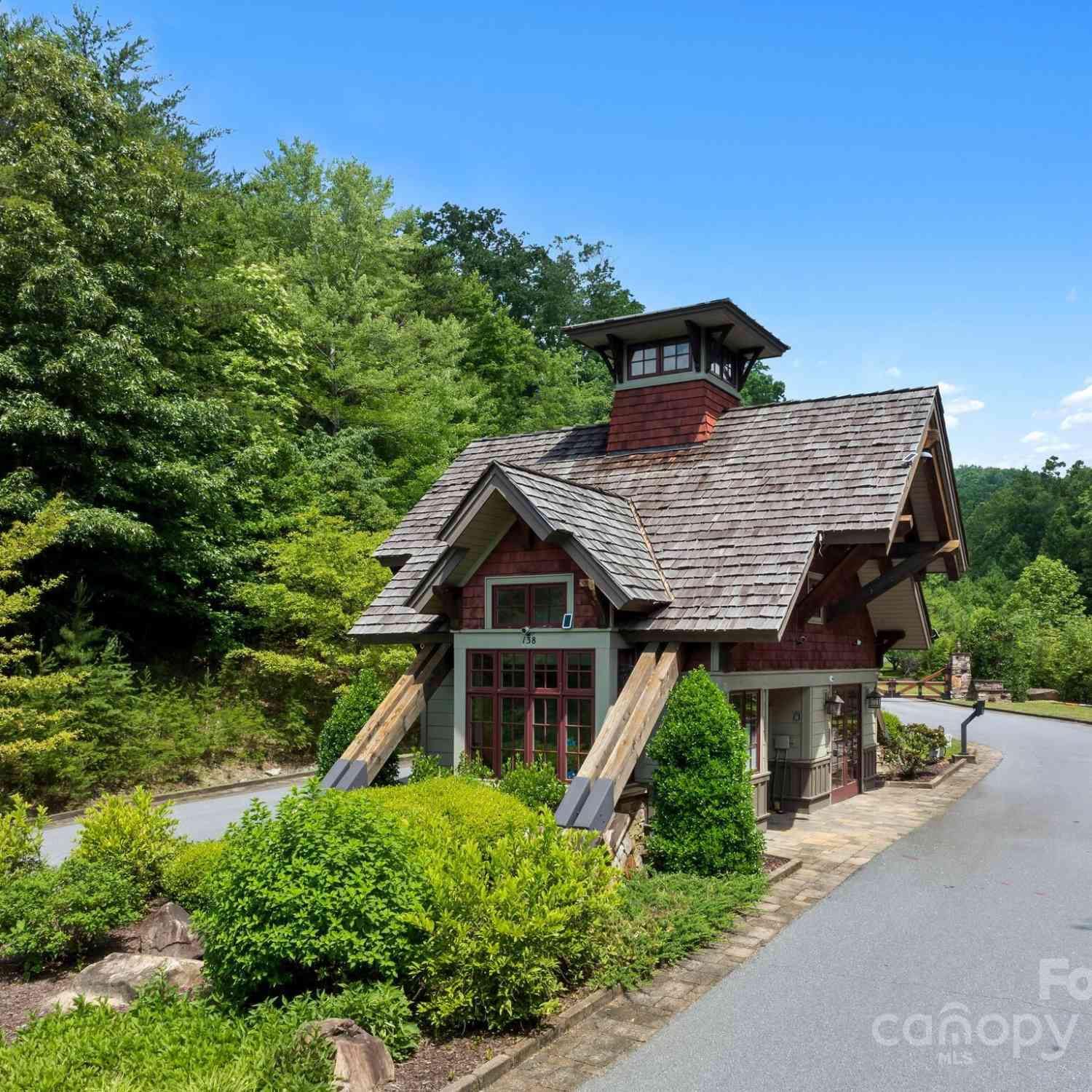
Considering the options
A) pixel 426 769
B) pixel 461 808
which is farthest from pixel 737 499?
pixel 461 808

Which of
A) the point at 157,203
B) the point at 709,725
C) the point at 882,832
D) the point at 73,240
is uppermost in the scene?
the point at 157,203

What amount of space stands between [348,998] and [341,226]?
28.7 metres

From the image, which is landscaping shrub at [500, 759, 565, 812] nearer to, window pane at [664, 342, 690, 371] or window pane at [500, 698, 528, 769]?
window pane at [500, 698, 528, 769]

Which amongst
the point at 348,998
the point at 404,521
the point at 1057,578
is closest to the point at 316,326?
the point at 404,521

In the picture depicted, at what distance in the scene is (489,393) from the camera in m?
36.7

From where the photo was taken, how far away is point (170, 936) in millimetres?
7902

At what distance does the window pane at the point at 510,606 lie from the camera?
1252cm

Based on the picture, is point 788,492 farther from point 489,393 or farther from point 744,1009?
point 489,393

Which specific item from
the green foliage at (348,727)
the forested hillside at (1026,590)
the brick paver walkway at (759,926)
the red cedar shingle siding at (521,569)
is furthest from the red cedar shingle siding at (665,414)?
the forested hillside at (1026,590)

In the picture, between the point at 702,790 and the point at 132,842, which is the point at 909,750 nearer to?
the point at 702,790

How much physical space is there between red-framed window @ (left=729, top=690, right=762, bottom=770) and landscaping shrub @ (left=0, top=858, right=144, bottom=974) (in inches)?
323

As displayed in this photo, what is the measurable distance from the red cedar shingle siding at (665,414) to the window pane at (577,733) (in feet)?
20.8

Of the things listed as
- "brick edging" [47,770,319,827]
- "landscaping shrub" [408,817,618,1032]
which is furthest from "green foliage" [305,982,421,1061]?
"brick edging" [47,770,319,827]

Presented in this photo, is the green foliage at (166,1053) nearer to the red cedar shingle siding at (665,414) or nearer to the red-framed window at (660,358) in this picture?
the red cedar shingle siding at (665,414)
